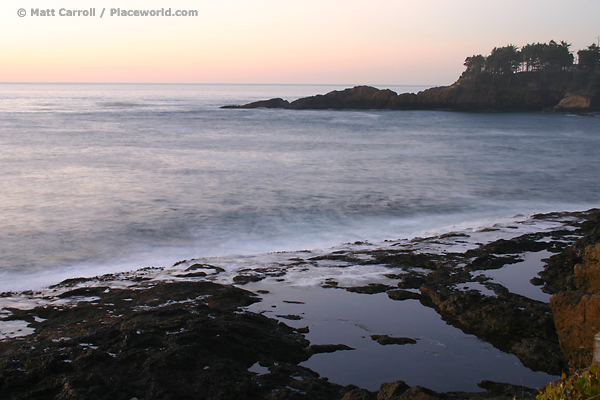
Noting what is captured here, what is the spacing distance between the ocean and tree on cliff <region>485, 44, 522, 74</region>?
43.1 meters

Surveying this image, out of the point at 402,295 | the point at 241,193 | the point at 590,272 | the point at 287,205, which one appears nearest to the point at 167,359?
Answer: the point at 402,295

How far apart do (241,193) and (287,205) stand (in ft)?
7.01

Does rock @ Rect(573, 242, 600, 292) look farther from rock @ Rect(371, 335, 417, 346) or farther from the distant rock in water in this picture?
the distant rock in water

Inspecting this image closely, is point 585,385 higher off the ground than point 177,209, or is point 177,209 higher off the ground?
point 585,385

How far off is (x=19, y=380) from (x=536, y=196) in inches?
597

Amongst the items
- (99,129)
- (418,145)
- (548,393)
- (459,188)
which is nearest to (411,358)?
(548,393)

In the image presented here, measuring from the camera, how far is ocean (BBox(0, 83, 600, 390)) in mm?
5621

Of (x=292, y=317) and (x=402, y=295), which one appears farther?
(x=402, y=295)

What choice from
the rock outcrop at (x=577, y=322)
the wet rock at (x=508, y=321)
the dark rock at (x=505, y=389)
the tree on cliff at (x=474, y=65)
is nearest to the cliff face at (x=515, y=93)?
the tree on cliff at (x=474, y=65)

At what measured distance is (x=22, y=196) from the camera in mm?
13836

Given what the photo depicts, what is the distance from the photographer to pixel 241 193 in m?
14.9

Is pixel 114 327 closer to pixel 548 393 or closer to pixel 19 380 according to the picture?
pixel 19 380

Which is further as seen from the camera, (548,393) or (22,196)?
(22,196)

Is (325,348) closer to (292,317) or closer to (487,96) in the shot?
(292,317)
